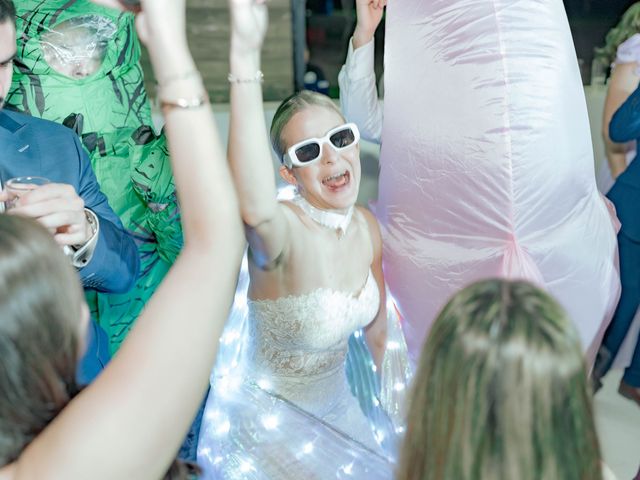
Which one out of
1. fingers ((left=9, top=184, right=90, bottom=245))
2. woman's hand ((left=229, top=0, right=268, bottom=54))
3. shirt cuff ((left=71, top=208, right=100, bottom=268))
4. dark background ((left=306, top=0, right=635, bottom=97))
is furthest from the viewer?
dark background ((left=306, top=0, right=635, bottom=97))

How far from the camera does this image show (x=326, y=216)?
1394mm

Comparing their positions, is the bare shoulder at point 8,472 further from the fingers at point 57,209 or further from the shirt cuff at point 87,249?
the shirt cuff at point 87,249

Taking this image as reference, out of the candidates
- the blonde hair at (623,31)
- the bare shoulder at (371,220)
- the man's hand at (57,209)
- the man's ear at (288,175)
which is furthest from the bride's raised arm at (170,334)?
the blonde hair at (623,31)

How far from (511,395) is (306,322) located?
831 millimetres

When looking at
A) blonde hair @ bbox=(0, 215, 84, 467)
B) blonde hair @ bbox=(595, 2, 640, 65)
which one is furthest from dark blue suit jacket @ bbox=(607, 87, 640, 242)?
blonde hair @ bbox=(0, 215, 84, 467)

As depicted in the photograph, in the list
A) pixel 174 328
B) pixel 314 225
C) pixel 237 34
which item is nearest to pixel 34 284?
pixel 174 328

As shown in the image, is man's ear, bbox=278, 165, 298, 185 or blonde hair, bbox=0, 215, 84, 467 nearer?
blonde hair, bbox=0, 215, 84, 467

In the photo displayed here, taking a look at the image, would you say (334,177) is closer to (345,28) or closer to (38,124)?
(38,124)

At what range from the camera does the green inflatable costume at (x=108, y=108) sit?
1368mm

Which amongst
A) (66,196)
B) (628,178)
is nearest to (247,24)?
(66,196)

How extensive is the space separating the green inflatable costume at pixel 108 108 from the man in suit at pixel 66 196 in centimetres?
16

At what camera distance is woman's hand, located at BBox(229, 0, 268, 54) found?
0.72m

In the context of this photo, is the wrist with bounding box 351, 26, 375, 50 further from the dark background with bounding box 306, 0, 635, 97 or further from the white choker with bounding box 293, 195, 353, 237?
the dark background with bounding box 306, 0, 635, 97

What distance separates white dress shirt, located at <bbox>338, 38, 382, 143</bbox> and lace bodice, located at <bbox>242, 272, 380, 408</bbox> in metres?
0.37
